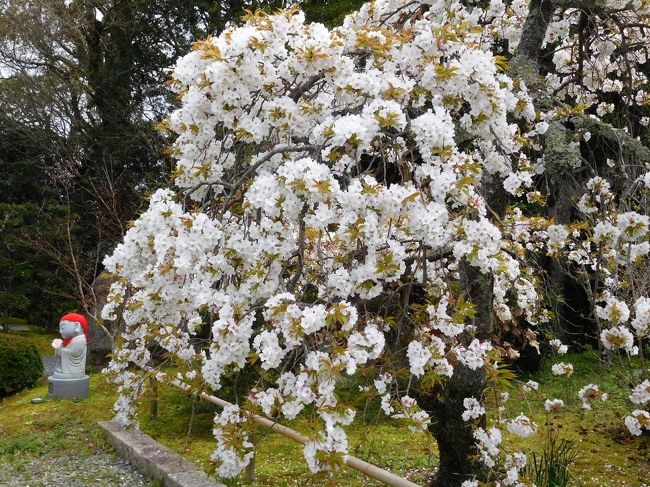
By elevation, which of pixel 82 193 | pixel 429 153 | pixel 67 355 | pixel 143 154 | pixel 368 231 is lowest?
pixel 67 355

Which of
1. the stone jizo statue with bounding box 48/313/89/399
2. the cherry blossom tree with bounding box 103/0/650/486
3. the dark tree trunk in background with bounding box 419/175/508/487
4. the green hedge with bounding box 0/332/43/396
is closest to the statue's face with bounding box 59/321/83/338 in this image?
the stone jizo statue with bounding box 48/313/89/399

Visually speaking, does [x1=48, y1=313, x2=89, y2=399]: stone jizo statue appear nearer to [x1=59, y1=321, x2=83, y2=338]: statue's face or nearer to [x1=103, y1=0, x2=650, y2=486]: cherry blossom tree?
[x1=59, y1=321, x2=83, y2=338]: statue's face

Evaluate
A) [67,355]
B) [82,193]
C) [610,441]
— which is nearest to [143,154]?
[82,193]

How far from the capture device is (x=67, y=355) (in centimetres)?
738

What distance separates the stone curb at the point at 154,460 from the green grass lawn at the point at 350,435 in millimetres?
175

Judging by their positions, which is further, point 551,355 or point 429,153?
point 551,355

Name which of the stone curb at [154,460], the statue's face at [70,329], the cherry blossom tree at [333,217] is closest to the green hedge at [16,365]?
the statue's face at [70,329]

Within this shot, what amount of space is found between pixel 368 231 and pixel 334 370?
0.48 m

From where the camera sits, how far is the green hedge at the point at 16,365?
26.7 feet

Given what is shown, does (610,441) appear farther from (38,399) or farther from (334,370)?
(38,399)

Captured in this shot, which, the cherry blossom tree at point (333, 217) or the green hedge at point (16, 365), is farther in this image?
the green hedge at point (16, 365)

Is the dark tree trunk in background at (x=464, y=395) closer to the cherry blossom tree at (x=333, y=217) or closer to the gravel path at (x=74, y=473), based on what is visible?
the cherry blossom tree at (x=333, y=217)

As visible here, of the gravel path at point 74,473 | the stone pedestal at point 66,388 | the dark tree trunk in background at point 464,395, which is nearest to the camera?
the dark tree trunk in background at point 464,395

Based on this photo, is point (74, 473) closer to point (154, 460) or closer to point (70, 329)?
point (154, 460)
